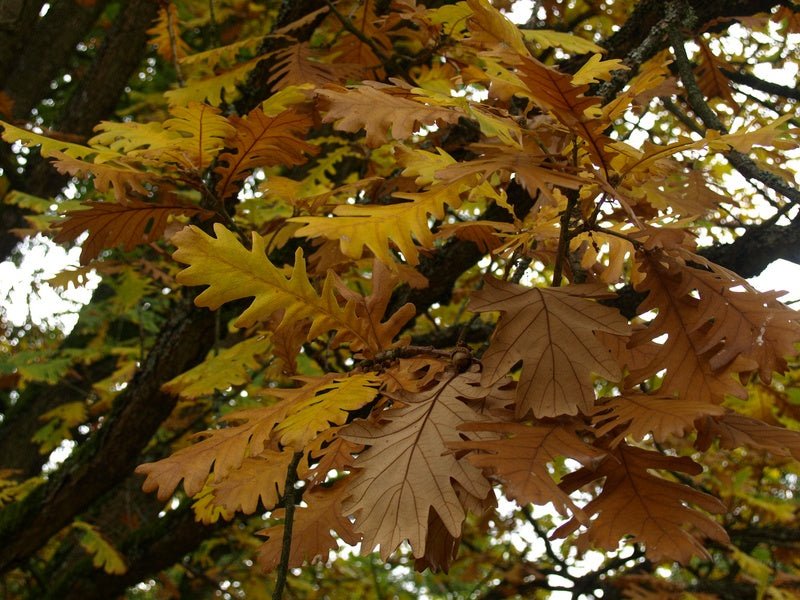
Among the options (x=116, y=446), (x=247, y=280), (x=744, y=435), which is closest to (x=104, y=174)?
(x=247, y=280)

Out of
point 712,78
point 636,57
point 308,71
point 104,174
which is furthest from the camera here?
point 712,78

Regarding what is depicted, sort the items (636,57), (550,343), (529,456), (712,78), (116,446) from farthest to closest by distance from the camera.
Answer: (116,446) → (712,78) → (636,57) → (550,343) → (529,456)

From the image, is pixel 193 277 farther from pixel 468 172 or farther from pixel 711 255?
pixel 711 255

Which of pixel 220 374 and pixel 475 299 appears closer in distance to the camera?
pixel 475 299

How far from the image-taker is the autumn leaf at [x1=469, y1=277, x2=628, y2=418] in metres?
0.85

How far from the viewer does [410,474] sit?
2.79ft

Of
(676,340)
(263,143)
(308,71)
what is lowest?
(676,340)

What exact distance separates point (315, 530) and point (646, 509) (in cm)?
49

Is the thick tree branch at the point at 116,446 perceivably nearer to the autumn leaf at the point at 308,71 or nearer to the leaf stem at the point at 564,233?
the autumn leaf at the point at 308,71

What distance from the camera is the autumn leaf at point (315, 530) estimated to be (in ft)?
3.45

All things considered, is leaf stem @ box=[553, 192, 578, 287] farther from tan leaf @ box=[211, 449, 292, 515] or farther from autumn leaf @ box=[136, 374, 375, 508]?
tan leaf @ box=[211, 449, 292, 515]

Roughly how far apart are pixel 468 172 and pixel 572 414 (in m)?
0.31

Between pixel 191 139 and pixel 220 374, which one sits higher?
pixel 191 139

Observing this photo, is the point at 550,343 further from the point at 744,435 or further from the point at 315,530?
the point at 315,530
